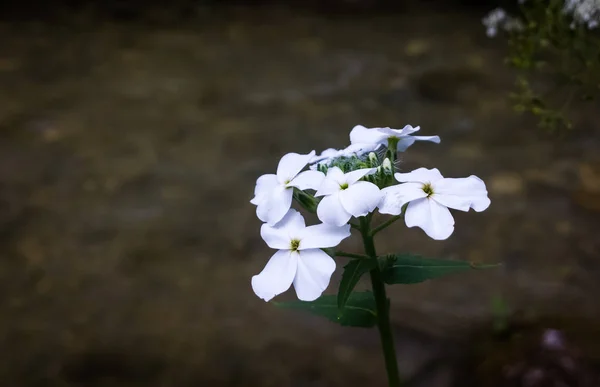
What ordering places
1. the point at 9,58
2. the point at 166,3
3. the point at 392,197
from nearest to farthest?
1. the point at 392,197
2. the point at 9,58
3. the point at 166,3

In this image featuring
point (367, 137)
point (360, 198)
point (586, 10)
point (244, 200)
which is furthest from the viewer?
point (244, 200)

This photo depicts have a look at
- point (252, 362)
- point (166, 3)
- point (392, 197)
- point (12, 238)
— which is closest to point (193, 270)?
point (252, 362)

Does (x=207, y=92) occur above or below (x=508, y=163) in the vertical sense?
below

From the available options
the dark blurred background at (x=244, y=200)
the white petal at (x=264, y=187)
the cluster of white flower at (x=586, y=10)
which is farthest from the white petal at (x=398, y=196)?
the dark blurred background at (x=244, y=200)

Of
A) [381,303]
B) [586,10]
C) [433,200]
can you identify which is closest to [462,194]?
[433,200]

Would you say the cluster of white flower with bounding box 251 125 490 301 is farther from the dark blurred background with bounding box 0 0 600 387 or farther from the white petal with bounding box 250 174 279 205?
the dark blurred background with bounding box 0 0 600 387

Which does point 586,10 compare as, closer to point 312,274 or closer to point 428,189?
point 428,189

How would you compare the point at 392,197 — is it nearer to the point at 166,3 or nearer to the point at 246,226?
the point at 246,226
